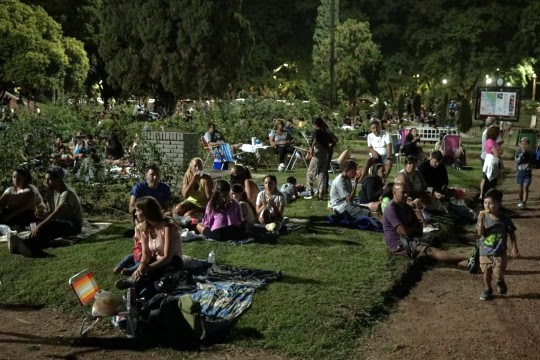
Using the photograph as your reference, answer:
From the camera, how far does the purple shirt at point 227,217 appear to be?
9.38 metres

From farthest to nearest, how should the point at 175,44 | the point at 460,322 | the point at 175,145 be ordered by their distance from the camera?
1. the point at 175,44
2. the point at 175,145
3. the point at 460,322

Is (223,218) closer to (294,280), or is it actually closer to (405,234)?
(294,280)

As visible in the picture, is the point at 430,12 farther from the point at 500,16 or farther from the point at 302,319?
the point at 302,319

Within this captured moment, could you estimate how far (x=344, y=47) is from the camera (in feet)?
146

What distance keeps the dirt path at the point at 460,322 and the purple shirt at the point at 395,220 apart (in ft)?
2.14

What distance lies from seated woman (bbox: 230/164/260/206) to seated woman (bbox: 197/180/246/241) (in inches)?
41.9

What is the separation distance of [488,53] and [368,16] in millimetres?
10092

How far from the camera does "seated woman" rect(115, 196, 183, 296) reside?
22.9ft

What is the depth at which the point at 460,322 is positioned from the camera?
677cm

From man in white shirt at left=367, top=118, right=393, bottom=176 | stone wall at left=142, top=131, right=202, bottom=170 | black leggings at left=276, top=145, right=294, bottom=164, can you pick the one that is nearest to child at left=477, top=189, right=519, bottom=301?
man in white shirt at left=367, top=118, right=393, bottom=176

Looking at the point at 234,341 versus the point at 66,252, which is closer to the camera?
the point at 234,341

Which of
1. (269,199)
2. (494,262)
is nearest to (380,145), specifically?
(269,199)

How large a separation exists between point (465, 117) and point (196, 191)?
23.3 meters

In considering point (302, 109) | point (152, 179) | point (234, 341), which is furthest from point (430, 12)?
point (234, 341)
